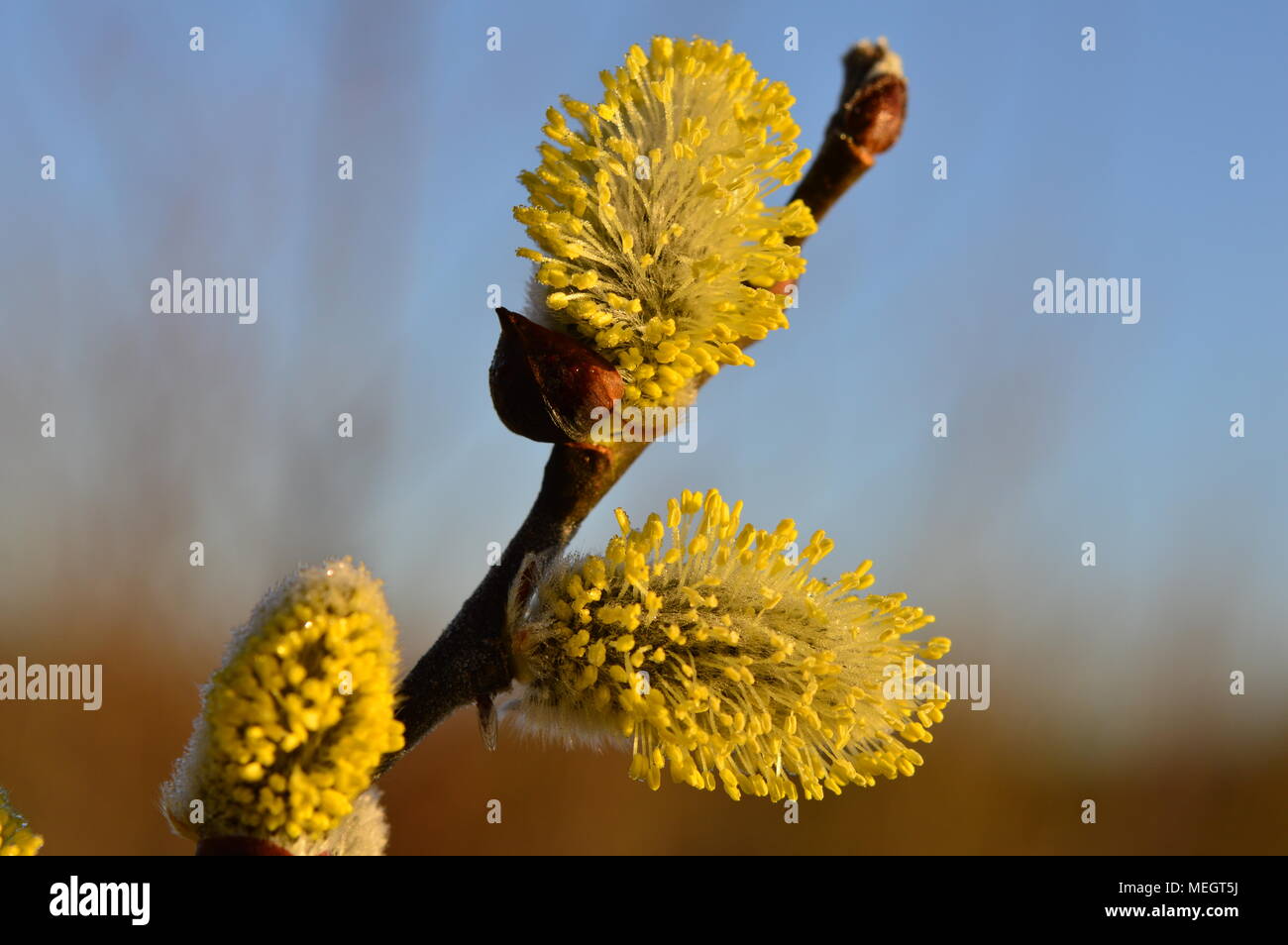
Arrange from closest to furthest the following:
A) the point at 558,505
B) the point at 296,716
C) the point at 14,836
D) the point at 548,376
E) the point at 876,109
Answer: the point at 296,716, the point at 14,836, the point at 548,376, the point at 558,505, the point at 876,109

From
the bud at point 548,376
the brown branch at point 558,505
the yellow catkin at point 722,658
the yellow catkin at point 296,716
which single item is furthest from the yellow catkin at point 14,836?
the bud at point 548,376

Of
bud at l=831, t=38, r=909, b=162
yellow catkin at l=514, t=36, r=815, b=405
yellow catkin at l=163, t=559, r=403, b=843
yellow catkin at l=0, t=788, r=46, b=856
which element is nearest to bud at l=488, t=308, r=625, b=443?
yellow catkin at l=514, t=36, r=815, b=405

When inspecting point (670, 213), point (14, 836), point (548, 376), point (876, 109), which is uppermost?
point (876, 109)

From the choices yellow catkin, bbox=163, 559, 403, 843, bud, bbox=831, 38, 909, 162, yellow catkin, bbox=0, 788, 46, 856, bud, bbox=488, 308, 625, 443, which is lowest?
yellow catkin, bbox=0, 788, 46, 856

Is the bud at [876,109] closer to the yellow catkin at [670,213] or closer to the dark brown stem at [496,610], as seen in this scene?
the yellow catkin at [670,213]

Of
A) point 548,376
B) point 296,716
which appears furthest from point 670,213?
point 296,716

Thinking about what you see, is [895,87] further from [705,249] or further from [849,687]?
[849,687]

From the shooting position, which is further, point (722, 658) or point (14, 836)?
point (722, 658)

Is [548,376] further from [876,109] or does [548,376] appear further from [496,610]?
[876,109]

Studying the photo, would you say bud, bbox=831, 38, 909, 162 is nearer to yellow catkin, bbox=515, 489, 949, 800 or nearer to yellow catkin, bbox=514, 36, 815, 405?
yellow catkin, bbox=514, 36, 815, 405
